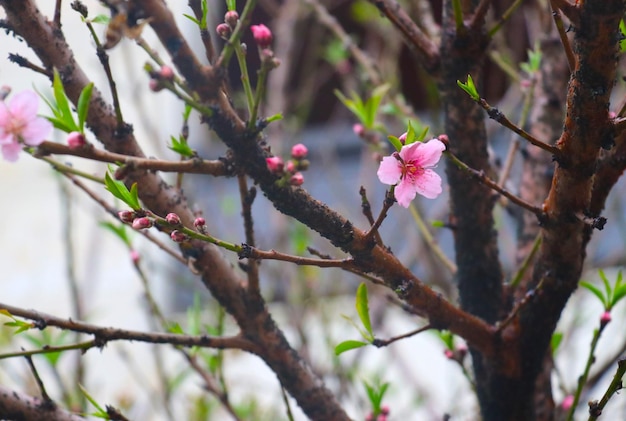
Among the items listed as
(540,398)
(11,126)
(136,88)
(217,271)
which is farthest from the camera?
(136,88)

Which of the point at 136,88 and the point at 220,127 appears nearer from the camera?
the point at 220,127

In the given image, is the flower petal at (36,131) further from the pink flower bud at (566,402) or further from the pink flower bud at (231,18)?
the pink flower bud at (566,402)

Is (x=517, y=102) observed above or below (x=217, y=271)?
above

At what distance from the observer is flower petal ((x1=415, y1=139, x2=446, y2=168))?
0.49m

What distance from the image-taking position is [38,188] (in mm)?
2430

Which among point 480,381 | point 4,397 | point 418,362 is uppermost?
point 418,362

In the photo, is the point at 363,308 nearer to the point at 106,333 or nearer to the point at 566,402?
the point at 106,333

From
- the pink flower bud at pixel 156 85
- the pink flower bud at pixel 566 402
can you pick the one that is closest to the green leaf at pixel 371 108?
the pink flower bud at pixel 156 85

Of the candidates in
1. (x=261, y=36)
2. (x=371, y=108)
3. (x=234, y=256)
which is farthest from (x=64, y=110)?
(x=234, y=256)

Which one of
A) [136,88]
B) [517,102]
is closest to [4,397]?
[136,88]

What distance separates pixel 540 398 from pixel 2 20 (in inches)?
26.2

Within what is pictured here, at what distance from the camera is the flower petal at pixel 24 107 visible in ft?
1.50

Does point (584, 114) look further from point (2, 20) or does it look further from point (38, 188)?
point (38, 188)

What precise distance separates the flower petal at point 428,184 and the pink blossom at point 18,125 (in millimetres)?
249
